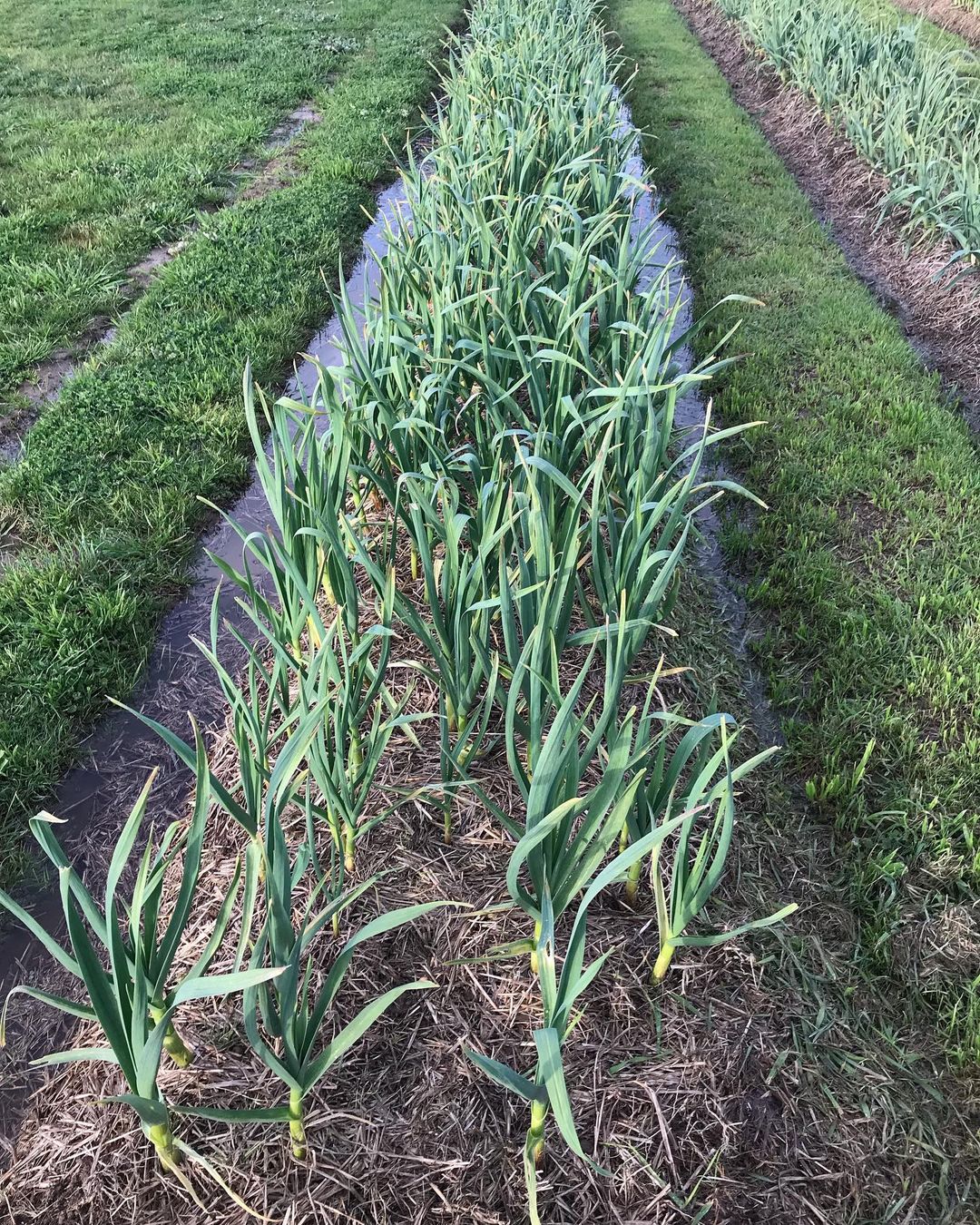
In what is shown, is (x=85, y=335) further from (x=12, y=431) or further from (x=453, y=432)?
(x=453, y=432)

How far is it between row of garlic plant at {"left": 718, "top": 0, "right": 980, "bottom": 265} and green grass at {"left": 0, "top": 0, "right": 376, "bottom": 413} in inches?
145

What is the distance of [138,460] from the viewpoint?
9.09ft

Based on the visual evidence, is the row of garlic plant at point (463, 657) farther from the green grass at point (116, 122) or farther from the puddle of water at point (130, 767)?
the green grass at point (116, 122)

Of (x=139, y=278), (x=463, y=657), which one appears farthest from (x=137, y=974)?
(x=139, y=278)

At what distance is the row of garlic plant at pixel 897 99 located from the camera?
3.97 m

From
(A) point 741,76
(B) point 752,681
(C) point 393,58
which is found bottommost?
(B) point 752,681

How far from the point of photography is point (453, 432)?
2.26m

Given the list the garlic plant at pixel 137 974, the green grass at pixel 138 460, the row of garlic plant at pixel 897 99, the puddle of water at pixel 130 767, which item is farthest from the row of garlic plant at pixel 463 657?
the row of garlic plant at pixel 897 99

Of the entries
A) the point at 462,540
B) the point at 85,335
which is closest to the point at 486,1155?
the point at 462,540

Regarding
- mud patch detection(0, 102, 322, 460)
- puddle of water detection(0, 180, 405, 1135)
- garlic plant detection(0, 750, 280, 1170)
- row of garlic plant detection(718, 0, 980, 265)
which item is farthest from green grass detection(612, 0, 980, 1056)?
mud patch detection(0, 102, 322, 460)

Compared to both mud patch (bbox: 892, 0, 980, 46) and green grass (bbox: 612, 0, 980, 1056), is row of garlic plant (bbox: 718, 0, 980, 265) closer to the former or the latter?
green grass (bbox: 612, 0, 980, 1056)

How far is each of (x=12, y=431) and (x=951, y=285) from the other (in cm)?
411

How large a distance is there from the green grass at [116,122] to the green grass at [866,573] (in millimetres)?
2805

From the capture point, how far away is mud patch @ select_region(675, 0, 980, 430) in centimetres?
372
